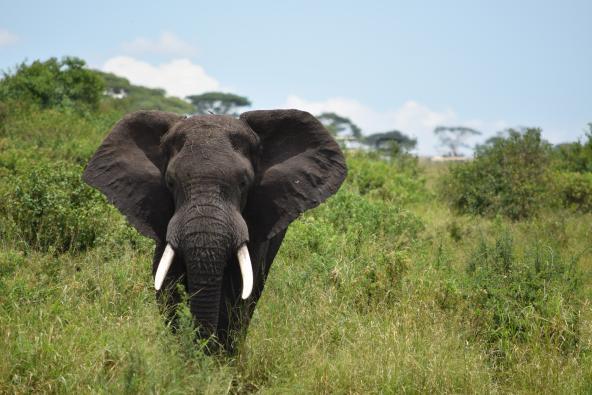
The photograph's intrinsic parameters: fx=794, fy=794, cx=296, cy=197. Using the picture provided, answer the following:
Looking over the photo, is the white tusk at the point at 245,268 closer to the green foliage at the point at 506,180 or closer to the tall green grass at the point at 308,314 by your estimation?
the tall green grass at the point at 308,314

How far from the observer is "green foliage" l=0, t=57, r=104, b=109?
68.0 feet

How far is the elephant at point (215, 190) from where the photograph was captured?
4840mm

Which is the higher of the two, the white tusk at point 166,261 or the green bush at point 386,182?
the green bush at point 386,182

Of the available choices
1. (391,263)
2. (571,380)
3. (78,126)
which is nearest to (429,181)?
(78,126)

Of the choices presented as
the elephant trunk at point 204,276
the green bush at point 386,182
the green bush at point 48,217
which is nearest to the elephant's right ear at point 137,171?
the elephant trunk at point 204,276

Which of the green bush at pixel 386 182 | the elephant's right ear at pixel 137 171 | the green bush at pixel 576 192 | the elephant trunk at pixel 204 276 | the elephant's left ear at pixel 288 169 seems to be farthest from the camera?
the green bush at pixel 576 192

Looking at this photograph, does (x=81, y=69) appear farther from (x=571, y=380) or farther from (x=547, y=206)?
(x=571, y=380)

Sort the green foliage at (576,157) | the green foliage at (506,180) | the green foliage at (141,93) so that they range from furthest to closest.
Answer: the green foliage at (141,93) → the green foliage at (576,157) → the green foliage at (506,180)

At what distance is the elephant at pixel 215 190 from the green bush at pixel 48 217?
276 cm

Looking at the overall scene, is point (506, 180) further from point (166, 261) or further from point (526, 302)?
point (166, 261)

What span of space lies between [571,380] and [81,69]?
2049 cm

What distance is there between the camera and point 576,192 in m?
16.2

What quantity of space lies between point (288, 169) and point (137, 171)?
1054mm

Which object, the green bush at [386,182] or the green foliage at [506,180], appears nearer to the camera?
the green foliage at [506,180]
